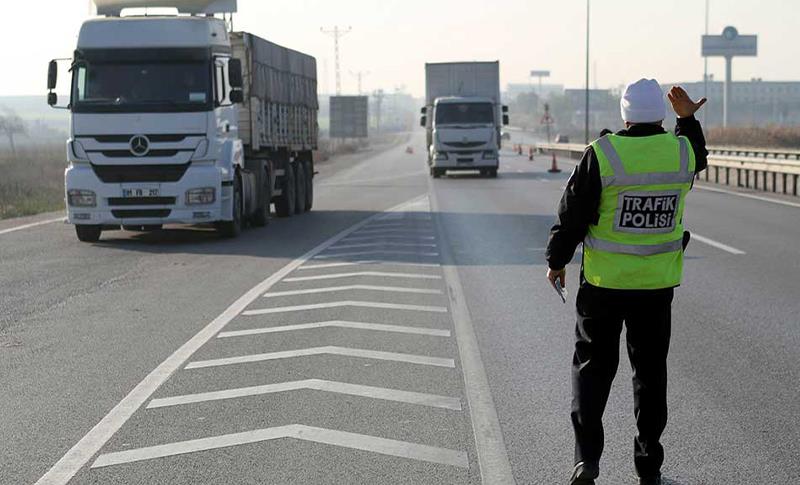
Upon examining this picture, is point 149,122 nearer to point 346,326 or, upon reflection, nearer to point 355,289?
point 355,289

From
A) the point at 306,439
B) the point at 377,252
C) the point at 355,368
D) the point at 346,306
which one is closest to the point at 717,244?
the point at 377,252

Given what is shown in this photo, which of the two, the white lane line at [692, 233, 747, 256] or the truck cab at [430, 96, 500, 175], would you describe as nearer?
the white lane line at [692, 233, 747, 256]

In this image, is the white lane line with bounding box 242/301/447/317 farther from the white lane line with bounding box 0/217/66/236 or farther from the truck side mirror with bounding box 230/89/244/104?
the white lane line with bounding box 0/217/66/236

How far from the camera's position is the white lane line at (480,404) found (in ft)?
19.5

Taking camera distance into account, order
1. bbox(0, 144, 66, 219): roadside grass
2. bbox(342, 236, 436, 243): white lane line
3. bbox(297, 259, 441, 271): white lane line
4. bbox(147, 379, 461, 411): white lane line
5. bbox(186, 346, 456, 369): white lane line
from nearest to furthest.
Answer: bbox(147, 379, 461, 411): white lane line < bbox(186, 346, 456, 369): white lane line < bbox(297, 259, 441, 271): white lane line < bbox(342, 236, 436, 243): white lane line < bbox(0, 144, 66, 219): roadside grass

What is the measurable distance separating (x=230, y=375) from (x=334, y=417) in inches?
57.7

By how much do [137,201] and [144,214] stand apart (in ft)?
0.71

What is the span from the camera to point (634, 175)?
5.44 meters

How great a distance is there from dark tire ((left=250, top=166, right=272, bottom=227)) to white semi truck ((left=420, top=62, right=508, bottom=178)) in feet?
63.7

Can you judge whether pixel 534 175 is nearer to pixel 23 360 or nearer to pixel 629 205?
pixel 23 360

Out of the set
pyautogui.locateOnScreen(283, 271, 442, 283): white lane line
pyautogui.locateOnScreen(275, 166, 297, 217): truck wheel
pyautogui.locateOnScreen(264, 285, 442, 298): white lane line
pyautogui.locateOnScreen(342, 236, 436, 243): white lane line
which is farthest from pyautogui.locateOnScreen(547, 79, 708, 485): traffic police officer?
pyautogui.locateOnScreen(275, 166, 297, 217): truck wheel

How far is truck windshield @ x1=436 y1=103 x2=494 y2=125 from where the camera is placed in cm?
4128

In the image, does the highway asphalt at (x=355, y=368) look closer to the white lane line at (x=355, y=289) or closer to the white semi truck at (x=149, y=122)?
the white lane line at (x=355, y=289)

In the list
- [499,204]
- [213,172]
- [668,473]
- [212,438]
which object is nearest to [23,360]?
[212,438]
